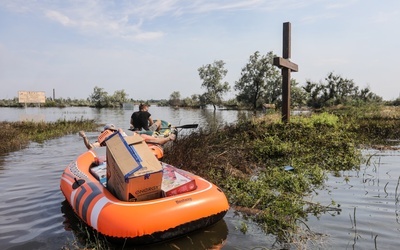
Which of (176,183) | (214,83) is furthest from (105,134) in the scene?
(214,83)

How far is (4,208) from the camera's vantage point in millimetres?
5570

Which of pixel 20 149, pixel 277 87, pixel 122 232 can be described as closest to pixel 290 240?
pixel 122 232

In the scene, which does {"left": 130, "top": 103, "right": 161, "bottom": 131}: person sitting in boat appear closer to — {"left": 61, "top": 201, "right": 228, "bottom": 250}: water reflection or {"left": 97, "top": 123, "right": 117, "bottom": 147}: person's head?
{"left": 97, "top": 123, "right": 117, "bottom": 147}: person's head

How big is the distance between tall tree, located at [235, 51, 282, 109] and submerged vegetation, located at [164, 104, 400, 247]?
129ft

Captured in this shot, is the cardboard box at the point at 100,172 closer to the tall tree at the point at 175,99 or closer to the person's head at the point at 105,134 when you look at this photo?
the person's head at the point at 105,134

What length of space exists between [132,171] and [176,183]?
83 centimetres

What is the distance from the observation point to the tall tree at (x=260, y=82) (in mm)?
50419

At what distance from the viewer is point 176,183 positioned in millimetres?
4391

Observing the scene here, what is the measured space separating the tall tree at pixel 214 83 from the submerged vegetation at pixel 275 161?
49.8 m

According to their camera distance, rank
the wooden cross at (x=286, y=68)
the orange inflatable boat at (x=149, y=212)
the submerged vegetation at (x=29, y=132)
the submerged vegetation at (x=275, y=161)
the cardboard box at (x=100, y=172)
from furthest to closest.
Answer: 1. the submerged vegetation at (x=29, y=132)
2. the wooden cross at (x=286, y=68)
3. the cardboard box at (x=100, y=172)
4. the submerged vegetation at (x=275, y=161)
5. the orange inflatable boat at (x=149, y=212)

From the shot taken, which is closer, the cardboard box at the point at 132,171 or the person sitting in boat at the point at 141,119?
the cardboard box at the point at 132,171

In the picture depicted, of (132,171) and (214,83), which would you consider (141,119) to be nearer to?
(132,171)

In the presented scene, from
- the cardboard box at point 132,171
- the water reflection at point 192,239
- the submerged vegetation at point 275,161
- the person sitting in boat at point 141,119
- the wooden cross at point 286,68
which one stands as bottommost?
the water reflection at point 192,239

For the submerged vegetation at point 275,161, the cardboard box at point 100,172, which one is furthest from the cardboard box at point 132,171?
the submerged vegetation at point 275,161
